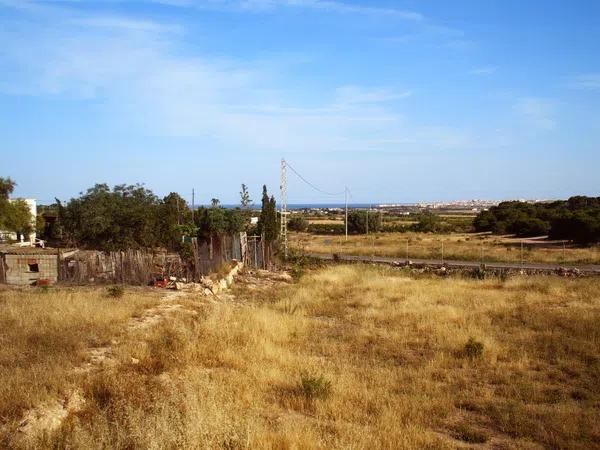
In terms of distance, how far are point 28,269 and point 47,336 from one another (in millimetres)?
13088

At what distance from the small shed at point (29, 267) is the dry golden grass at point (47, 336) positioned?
18.9 ft

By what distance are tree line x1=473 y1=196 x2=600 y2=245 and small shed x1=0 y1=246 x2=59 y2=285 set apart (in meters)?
39.1

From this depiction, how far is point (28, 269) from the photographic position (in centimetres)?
2109

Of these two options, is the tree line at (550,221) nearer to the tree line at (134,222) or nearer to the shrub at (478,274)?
the shrub at (478,274)

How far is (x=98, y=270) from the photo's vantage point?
1939 centimetres

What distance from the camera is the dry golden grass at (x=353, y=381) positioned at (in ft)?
20.3

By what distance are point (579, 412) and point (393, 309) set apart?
9126mm

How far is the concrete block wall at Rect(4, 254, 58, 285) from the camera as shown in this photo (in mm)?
20766

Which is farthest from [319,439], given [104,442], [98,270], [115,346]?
[98,270]

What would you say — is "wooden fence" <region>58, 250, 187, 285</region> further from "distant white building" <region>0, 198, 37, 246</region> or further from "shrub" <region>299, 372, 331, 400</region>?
"distant white building" <region>0, 198, 37, 246</region>

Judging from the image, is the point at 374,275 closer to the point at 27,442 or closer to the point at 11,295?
the point at 11,295

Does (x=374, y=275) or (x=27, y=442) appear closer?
(x=27, y=442)

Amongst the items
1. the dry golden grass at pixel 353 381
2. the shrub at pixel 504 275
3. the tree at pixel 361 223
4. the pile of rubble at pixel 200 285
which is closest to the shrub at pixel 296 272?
the pile of rubble at pixel 200 285

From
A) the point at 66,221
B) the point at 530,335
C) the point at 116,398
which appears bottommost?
the point at 530,335
